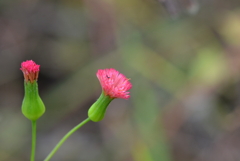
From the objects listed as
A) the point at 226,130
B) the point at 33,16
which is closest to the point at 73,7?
the point at 33,16

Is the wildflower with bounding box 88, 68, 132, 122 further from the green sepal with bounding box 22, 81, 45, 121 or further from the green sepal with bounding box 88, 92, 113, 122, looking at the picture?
the green sepal with bounding box 22, 81, 45, 121

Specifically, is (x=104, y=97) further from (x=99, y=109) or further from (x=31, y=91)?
(x=31, y=91)

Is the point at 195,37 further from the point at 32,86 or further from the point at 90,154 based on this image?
the point at 32,86

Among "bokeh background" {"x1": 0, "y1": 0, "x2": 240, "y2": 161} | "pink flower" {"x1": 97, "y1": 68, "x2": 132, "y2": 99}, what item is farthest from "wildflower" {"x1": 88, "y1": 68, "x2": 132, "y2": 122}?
"bokeh background" {"x1": 0, "y1": 0, "x2": 240, "y2": 161}

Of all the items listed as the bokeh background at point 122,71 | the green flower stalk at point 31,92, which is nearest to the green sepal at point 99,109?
the green flower stalk at point 31,92

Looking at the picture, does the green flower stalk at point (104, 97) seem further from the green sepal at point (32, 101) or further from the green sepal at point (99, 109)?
the green sepal at point (32, 101)
